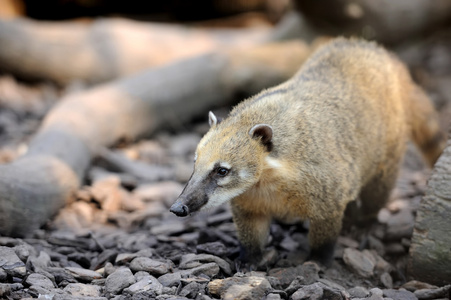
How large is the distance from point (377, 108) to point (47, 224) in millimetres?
3871

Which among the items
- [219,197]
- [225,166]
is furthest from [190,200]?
[225,166]

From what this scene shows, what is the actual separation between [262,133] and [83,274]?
2020 mm

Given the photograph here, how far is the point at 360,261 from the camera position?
526 cm

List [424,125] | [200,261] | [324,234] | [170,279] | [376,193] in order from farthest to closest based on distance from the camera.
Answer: [424,125]
[376,193]
[324,234]
[200,261]
[170,279]

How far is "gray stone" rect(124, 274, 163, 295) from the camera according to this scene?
13.8 ft

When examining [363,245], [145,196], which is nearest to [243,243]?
[363,245]

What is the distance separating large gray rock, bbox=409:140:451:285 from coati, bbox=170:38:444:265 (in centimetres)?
71

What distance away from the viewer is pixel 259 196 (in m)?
4.70

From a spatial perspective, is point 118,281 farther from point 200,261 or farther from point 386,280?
point 386,280

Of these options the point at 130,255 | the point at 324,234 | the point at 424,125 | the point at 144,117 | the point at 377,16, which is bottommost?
the point at 130,255

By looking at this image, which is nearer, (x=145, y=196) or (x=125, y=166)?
(x=145, y=196)

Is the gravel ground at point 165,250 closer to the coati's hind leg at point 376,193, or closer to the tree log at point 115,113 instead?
the coati's hind leg at point 376,193

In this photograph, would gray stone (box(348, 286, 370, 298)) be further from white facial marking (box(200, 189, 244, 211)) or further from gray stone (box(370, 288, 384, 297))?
white facial marking (box(200, 189, 244, 211))

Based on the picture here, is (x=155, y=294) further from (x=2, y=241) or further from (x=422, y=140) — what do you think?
(x=422, y=140)
